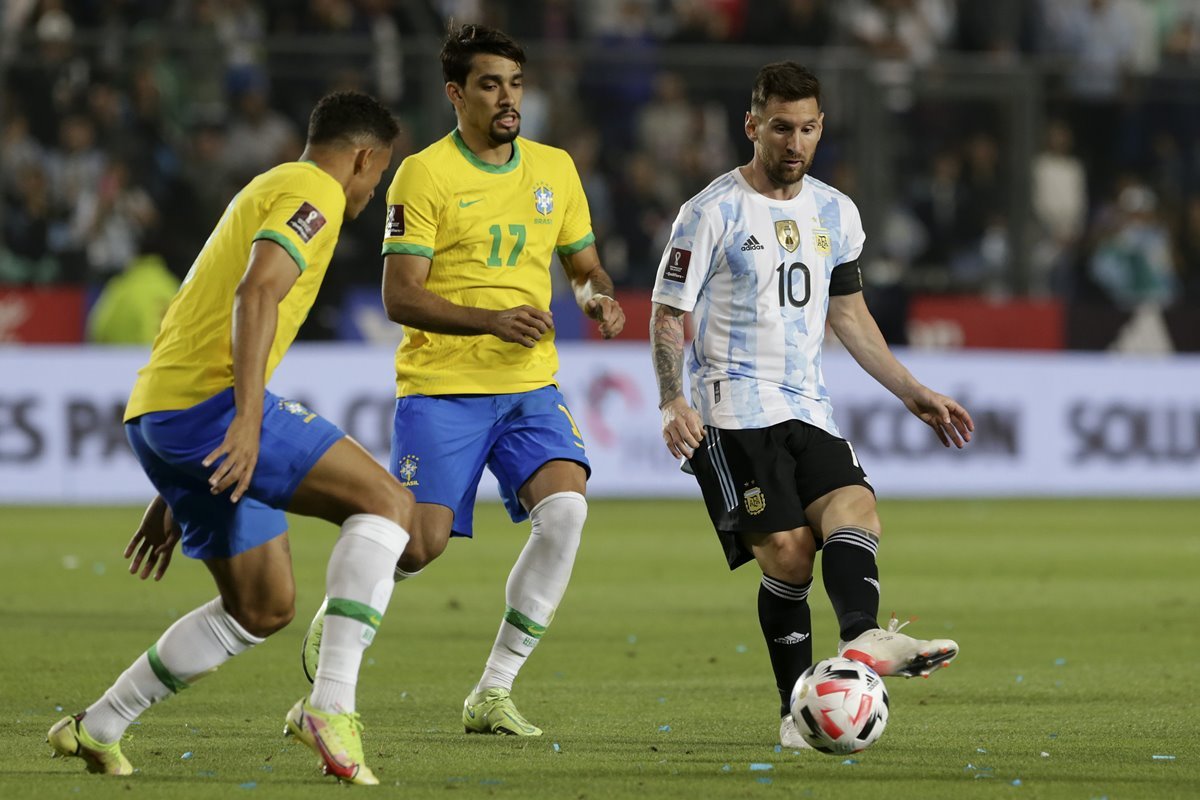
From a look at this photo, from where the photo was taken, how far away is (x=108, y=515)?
16219 mm

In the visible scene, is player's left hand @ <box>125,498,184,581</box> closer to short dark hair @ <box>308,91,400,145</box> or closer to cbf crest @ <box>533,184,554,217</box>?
short dark hair @ <box>308,91,400,145</box>

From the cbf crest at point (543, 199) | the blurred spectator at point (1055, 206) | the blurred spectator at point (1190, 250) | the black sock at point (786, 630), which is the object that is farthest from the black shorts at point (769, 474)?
the blurred spectator at point (1190, 250)

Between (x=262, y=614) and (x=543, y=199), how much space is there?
6.92ft

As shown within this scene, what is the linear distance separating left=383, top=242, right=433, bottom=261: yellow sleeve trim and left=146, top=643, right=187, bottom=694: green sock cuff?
180cm

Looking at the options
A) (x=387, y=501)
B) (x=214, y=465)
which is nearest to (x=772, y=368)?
(x=387, y=501)

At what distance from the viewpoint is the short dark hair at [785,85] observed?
6.61 meters

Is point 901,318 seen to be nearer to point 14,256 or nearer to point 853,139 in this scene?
point 853,139

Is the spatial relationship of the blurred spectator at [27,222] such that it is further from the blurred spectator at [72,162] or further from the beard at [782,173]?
the beard at [782,173]

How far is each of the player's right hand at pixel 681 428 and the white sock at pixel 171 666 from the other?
1.50m

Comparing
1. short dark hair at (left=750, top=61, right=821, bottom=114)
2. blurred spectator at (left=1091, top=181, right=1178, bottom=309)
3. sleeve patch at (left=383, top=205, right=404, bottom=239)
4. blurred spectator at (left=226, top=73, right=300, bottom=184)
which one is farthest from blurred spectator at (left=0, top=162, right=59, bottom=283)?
short dark hair at (left=750, top=61, right=821, bottom=114)

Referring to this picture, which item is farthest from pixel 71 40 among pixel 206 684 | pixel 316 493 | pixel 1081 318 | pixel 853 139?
pixel 316 493

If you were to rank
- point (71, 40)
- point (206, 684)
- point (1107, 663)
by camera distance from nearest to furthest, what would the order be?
1. point (206, 684)
2. point (1107, 663)
3. point (71, 40)

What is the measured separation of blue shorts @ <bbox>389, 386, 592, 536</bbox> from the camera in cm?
700

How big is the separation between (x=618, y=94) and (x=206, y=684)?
1276cm
